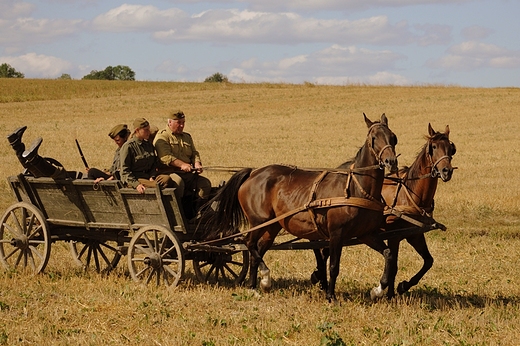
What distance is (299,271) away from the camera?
11344 mm

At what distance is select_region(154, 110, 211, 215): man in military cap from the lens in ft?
33.1

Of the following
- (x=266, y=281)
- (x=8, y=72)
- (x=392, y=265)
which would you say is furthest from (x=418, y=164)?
(x=8, y=72)

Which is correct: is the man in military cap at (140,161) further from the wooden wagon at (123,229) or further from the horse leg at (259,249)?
the horse leg at (259,249)

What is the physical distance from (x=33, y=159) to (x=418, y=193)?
4.77 m

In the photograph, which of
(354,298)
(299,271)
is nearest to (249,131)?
(299,271)

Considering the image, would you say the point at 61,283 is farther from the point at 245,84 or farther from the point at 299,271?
the point at 245,84

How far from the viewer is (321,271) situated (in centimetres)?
993

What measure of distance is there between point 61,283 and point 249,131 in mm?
27032

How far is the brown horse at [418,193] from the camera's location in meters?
9.29

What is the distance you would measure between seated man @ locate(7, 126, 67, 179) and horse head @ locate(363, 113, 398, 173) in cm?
415

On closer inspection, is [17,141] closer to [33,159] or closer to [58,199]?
[33,159]

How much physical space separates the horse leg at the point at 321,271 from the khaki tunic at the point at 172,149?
197 centimetres

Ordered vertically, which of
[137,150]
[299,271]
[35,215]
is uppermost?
[137,150]

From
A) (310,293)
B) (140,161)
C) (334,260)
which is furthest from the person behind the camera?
(140,161)
